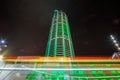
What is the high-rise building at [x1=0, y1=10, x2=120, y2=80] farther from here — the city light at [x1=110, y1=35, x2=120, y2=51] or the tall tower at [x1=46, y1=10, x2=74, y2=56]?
the city light at [x1=110, y1=35, x2=120, y2=51]

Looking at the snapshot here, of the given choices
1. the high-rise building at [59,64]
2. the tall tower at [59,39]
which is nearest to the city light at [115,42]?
the high-rise building at [59,64]

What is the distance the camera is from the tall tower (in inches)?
815

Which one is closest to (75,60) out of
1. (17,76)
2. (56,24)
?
(17,76)

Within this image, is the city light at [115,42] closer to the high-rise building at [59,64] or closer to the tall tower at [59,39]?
the high-rise building at [59,64]

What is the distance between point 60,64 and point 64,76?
0.68 m

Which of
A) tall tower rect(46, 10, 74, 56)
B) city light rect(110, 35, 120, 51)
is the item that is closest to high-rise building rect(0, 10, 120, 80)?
tall tower rect(46, 10, 74, 56)

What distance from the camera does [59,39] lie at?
2361cm

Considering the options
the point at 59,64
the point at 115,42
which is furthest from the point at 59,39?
the point at 59,64

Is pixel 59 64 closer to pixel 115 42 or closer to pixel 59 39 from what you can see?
pixel 115 42

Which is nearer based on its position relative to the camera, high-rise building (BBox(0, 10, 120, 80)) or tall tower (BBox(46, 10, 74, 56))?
high-rise building (BBox(0, 10, 120, 80))

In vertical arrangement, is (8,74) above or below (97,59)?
below

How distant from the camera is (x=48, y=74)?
505 centimetres

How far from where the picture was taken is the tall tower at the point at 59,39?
20694mm

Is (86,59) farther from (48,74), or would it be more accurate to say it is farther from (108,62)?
(48,74)
